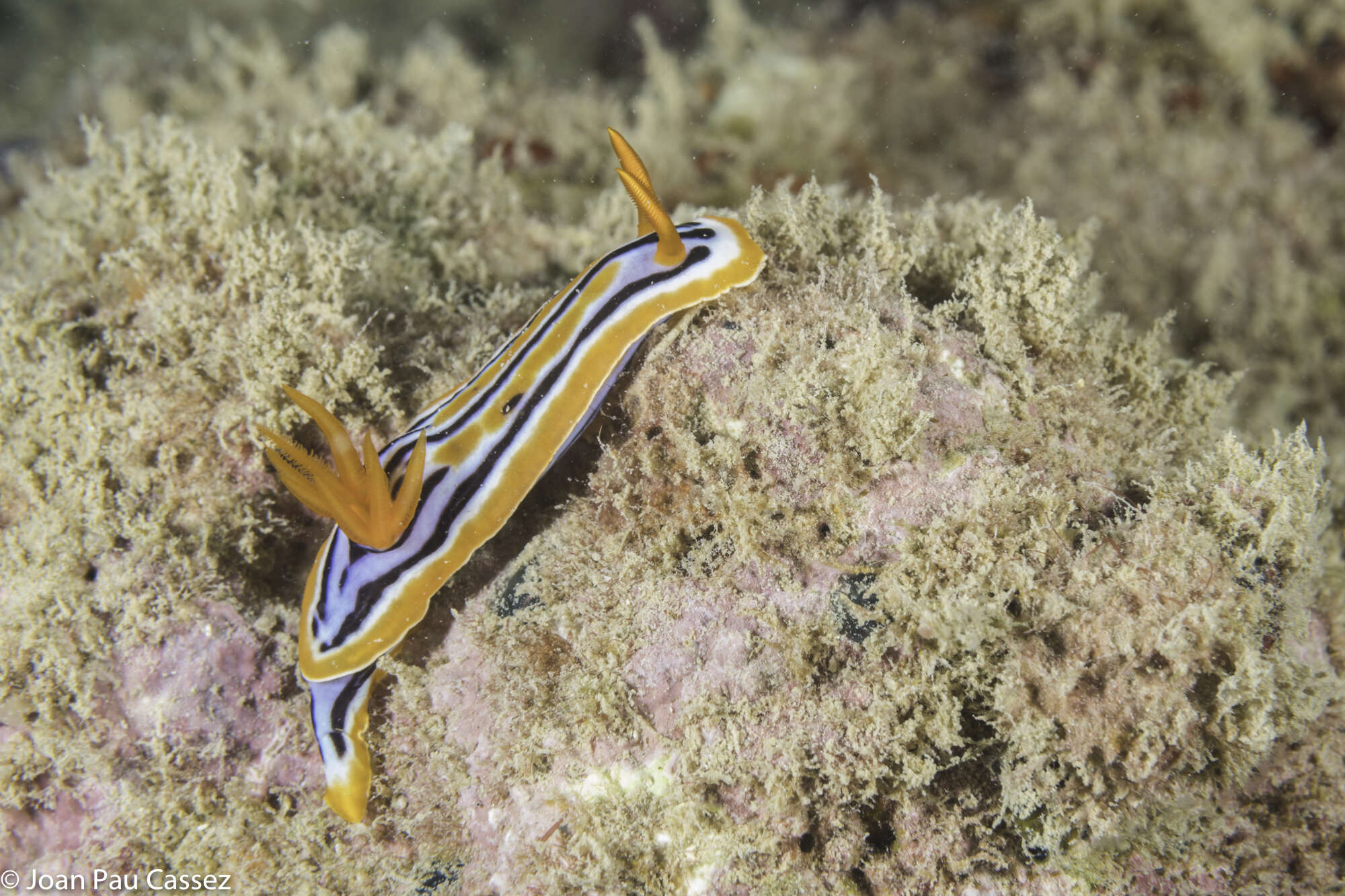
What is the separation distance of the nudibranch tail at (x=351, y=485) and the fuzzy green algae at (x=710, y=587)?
1.25 ft

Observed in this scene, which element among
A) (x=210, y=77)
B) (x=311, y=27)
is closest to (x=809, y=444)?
(x=210, y=77)

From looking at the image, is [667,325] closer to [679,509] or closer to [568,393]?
[568,393]

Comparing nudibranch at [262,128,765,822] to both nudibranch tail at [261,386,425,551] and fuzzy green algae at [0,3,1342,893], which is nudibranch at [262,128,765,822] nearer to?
nudibranch tail at [261,386,425,551]

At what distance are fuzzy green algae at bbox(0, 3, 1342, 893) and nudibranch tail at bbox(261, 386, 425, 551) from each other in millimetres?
382

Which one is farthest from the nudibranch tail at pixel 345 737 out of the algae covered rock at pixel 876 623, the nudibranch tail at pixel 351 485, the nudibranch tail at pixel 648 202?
the nudibranch tail at pixel 648 202

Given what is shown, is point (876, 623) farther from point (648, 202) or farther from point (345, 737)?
point (345, 737)

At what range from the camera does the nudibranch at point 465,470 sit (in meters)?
2.36

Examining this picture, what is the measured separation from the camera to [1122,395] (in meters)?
2.79

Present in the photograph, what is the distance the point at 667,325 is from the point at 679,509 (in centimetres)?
72

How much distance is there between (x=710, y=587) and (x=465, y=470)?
3.15 ft

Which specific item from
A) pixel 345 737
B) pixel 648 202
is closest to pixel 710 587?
pixel 648 202

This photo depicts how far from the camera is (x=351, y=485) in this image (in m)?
2.24

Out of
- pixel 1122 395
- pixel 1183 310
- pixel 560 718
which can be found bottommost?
pixel 1183 310

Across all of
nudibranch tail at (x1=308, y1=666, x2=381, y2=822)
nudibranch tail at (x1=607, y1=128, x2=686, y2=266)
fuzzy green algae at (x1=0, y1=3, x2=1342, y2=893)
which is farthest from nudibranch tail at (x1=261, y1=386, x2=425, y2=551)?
nudibranch tail at (x1=607, y1=128, x2=686, y2=266)
